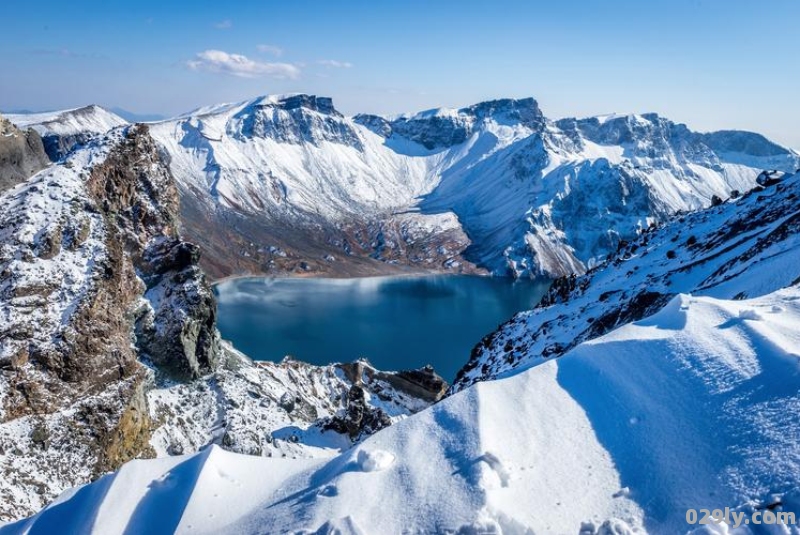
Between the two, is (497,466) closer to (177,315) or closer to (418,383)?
(177,315)

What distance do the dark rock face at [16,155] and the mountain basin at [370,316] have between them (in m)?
52.0

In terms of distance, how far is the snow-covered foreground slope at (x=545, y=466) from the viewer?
7973 mm

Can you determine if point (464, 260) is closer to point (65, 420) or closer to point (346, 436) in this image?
point (346, 436)

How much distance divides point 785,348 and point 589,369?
3485mm

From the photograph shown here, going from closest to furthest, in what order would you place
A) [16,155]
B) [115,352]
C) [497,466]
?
[497,466]
[115,352]
[16,155]

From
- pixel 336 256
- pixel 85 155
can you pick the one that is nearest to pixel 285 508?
pixel 85 155

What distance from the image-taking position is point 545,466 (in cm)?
888

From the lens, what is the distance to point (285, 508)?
8.83 metres

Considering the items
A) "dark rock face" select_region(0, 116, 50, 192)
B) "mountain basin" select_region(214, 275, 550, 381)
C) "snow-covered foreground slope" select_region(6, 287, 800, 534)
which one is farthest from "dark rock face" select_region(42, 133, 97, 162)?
"snow-covered foreground slope" select_region(6, 287, 800, 534)

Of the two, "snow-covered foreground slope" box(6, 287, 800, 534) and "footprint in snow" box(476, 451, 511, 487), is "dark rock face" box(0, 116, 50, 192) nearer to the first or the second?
"snow-covered foreground slope" box(6, 287, 800, 534)

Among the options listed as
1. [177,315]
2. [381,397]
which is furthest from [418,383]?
[177,315]

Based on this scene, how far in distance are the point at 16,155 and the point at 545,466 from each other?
44.8 metres

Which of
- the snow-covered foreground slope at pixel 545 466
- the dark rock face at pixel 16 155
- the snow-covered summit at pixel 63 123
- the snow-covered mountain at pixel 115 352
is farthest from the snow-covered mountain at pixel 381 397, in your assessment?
the snow-covered summit at pixel 63 123

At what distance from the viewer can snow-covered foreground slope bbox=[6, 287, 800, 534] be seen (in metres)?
7.97
